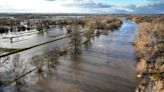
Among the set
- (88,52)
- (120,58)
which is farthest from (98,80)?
(88,52)

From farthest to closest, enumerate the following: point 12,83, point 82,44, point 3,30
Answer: point 3,30 < point 82,44 < point 12,83

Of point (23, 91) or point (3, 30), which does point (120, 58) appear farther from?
point (3, 30)

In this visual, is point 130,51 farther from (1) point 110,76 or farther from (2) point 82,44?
(1) point 110,76

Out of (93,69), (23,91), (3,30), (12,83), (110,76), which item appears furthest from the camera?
(3,30)

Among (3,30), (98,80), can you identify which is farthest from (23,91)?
(3,30)

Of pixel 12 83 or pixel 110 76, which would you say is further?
pixel 110 76

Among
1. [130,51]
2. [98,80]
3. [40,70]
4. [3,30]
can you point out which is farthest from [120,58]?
[3,30]

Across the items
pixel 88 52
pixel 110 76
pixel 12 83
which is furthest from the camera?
pixel 88 52

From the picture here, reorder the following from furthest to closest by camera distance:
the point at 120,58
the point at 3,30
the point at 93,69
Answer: the point at 3,30, the point at 120,58, the point at 93,69

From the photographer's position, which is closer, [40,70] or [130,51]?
[40,70]
